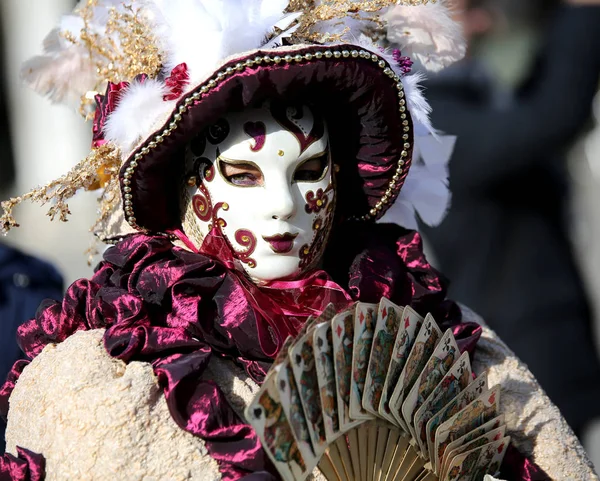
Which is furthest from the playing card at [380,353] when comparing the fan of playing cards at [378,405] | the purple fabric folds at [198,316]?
the purple fabric folds at [198,316]

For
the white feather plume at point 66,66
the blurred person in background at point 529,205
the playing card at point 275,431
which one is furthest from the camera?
the blurred person in background at point 529,205

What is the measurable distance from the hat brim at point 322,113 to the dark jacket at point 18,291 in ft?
3.61

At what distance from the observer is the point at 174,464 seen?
196 centimetres

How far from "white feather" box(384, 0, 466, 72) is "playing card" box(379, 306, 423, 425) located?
823 mm

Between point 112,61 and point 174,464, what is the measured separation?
103cm

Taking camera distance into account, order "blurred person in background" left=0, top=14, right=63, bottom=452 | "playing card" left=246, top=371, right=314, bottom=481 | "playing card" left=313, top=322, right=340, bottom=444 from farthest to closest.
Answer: "blurred person in background" left=0, top=14, right=63, bottom=452
"playing card" left=313, top=322, right=340, bottom=444
"playing card" left=246, top=371, right=314, bottom=481

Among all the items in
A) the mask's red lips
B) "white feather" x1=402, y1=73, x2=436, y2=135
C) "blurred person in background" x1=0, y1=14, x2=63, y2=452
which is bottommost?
"blurred person in background" x1=0, y1=14, x2=63, y2=452

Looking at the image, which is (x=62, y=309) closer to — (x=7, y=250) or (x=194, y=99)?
(x=194, y=99)

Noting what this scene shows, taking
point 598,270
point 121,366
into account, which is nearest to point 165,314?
point 121,366

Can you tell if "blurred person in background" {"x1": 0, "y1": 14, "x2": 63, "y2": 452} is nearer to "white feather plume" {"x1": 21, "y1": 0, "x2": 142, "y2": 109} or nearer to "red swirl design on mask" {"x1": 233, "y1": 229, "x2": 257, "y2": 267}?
"white feather plume" {"x1": 21, "y1": 0, "x2": 142, "y2": 109}

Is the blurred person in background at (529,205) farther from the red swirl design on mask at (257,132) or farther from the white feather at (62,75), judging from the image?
the red swirl design on mask at (257,132)

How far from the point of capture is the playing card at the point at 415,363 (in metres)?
2.03

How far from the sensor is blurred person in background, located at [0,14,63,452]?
10.6 feet

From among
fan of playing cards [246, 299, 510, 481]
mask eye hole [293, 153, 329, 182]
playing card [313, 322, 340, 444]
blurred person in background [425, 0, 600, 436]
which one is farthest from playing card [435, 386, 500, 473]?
blurred person in background [425, 0, 600, 436]
